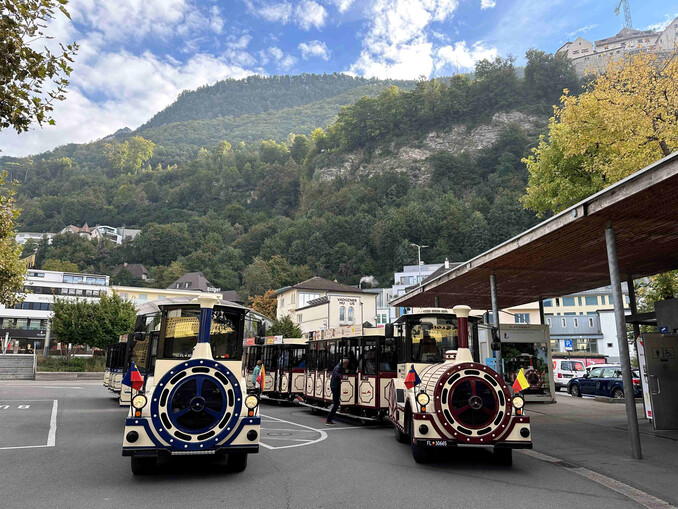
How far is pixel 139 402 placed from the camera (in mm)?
6719

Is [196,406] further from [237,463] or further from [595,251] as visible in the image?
[595,251]

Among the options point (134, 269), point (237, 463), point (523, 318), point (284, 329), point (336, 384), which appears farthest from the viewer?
point (134, 269)

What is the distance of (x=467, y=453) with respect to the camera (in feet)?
29.8

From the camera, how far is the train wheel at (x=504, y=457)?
8.06 metres

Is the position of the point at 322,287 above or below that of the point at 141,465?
above

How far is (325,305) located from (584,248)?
4471cm

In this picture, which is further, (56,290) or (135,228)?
(135,228)

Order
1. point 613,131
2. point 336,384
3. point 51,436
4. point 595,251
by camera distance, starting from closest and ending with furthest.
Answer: point 51,436 < point 595,251 < point 336,384 < point 613,131

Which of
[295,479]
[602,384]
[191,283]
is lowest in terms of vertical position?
[295,479]

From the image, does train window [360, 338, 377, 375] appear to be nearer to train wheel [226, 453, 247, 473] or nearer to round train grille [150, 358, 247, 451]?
train wheel [226, 453, 247, 473]

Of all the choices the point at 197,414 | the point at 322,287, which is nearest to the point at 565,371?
the point at 197,414

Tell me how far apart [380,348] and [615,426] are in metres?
6.43

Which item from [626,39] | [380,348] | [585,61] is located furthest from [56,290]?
[626,39]

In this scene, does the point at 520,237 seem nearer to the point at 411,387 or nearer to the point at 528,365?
the point at 411,387
